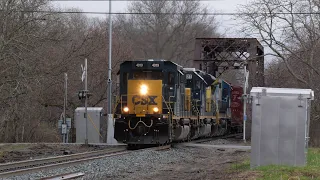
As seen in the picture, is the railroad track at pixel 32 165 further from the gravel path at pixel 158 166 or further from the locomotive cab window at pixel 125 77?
the locomotive cab window at pixel 125 77

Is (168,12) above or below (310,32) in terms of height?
above

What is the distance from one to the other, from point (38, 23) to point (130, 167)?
1464 cm

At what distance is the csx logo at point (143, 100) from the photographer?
1951cm

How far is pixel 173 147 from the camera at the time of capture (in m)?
20.1

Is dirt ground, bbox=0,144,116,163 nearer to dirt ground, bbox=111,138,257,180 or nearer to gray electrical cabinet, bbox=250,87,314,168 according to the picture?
dirt ground, bbox=111,138,257,180

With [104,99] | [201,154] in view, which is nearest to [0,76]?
[201,154]

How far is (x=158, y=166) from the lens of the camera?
13.9m

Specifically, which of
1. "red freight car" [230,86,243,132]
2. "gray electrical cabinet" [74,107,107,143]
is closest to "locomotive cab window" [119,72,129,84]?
"gray electrical cabinet" [74,107,107,143]

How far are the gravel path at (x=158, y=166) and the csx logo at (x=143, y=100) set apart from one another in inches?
83.3

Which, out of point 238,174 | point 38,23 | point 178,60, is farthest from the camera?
point 178,60

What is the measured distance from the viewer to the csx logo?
1951 centimetres

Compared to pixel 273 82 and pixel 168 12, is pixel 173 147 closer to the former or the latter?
pixel 273 82

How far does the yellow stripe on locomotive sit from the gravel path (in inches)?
74.6

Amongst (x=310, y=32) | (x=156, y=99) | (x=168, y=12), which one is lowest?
(x=156, y=99)
